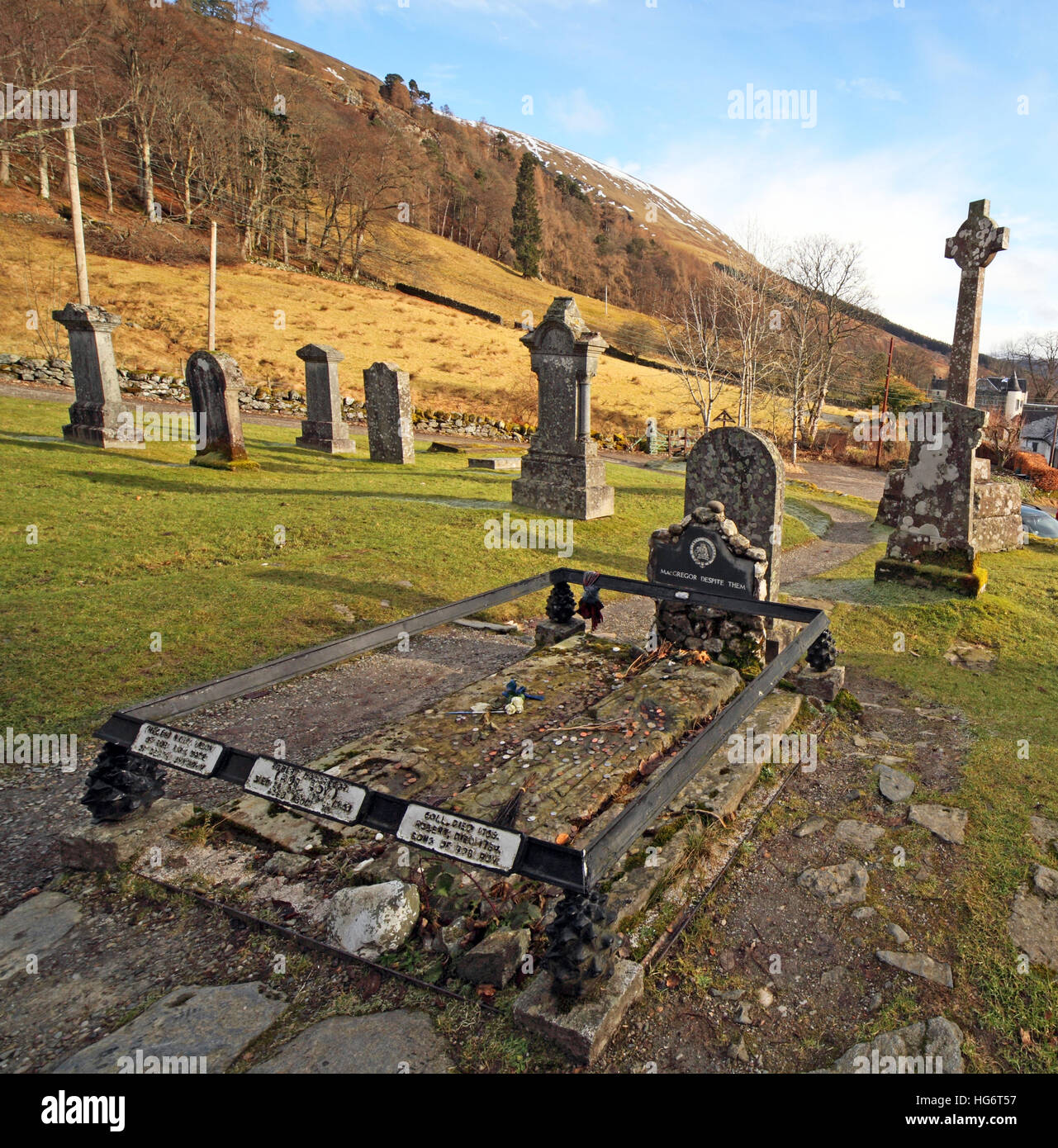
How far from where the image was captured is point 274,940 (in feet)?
11.9

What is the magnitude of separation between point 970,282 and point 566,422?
7.62 meters

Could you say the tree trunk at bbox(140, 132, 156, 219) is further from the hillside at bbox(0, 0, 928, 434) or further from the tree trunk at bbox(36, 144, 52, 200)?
the tree trunk at bbox(36, 144, 52, 200)

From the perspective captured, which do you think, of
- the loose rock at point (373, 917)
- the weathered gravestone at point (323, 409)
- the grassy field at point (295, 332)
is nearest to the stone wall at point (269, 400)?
the grassy field at point (295, 332)

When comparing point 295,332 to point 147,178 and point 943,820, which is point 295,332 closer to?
point 147,178

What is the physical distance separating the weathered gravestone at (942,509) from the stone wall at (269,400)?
1673 cm

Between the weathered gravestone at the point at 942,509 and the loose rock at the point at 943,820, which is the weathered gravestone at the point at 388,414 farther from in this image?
the loose rock at the point at 943,820

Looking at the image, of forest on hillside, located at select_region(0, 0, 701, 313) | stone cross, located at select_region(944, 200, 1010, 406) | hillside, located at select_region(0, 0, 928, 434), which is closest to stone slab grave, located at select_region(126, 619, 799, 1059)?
stone cross, located at select_region(944, 200, 1010, 406)

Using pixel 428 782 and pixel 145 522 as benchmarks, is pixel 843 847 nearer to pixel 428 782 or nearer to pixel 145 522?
pixel 428 782

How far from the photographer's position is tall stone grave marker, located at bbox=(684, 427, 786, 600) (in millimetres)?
7785

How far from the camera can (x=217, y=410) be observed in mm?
15953

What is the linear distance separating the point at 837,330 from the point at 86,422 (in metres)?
40.1

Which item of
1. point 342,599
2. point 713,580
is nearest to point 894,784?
point 713,580

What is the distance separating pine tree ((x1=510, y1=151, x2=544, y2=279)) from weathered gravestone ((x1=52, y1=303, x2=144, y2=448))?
68796mm

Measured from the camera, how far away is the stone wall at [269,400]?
24.6m
